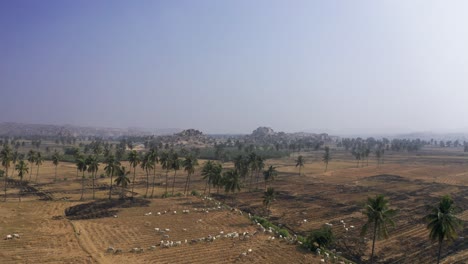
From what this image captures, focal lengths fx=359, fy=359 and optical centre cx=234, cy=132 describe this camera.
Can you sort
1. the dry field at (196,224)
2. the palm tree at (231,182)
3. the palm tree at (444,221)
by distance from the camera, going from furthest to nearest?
the palm tree at (231,182), the dry field at (196,224), the palm tree at (444,221)

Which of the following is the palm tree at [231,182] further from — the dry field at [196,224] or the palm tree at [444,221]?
the palm tree at [444,221]

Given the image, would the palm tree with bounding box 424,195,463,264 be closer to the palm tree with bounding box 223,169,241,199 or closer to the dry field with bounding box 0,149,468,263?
the dry field with bounding box 0,149,468,263

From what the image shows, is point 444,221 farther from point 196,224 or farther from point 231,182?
point 231,182

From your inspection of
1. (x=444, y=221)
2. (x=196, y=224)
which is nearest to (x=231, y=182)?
(x=196, y=224)

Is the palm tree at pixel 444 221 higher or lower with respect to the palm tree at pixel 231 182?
higher

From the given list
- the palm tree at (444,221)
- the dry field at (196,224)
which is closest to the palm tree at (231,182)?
the dry field at (196,224)

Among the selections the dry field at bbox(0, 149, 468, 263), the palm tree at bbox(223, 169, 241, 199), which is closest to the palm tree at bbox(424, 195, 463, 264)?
the dry field at bbox(0, 149, 468, 263)

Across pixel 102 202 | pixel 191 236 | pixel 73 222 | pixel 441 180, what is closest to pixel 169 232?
pixel 191 236

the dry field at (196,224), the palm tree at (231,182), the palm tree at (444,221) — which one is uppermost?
the palm tree at (444,221)

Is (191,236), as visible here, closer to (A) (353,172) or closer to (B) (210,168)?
(B) (210,168)
